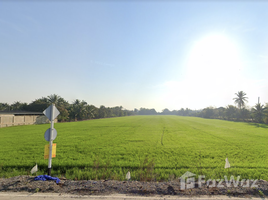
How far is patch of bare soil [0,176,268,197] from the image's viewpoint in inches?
195

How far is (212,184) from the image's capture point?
5762 mm

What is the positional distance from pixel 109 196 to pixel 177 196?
2.22m

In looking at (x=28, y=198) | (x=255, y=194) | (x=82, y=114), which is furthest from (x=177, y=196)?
(x=82, y=114)

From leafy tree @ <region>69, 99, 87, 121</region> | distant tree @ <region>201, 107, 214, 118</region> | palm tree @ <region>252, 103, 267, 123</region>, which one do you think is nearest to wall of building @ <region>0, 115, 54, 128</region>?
leafy tree @ <region>69, 99, 87, 121</region>

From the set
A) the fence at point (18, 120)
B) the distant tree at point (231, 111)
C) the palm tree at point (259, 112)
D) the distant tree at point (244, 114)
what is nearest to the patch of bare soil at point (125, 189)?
the fence at point (18, 120)

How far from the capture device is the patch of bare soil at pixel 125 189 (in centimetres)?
496

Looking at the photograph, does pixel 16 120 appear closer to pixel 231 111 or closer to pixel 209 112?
pixel 231 111

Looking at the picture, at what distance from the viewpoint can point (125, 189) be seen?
5094mm

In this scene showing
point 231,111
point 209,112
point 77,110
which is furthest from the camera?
point 209,112

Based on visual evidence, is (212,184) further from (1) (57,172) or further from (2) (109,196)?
(1) (57,172)

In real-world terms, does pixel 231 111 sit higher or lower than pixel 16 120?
higher

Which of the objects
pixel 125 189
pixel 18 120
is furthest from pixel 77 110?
pixel 125 189

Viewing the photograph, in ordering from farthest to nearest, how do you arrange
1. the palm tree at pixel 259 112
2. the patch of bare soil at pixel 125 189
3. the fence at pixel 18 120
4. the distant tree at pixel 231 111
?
the distant tree at pixel 231 111 < the palm tree at pixel 259 112 < the fence at pixel 18 120 < the patch of bare soil at pixel 125 189

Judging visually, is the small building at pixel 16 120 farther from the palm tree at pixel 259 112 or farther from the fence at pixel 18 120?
the palm tree at pixel 259 112
